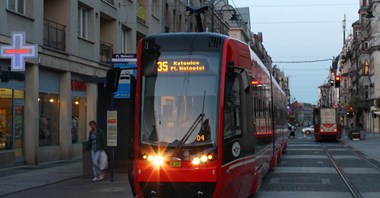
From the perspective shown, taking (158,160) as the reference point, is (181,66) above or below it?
above

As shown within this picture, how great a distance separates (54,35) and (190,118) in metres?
15.5

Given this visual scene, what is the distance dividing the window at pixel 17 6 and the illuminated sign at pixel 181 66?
1173 cm

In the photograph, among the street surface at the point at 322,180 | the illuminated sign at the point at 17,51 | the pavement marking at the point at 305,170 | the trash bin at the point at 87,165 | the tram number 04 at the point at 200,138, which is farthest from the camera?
the pavement marking at the point at 305,170


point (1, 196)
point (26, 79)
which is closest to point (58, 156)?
point (26, 79)

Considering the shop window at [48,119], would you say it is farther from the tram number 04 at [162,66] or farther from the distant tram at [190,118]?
the tram number 04 at [162,66]

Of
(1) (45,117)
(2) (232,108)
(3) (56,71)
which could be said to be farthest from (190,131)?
(3) (56,71)

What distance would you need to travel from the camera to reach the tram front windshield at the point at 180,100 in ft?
28.6

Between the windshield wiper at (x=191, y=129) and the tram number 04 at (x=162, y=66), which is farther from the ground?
the tram number 04 at (x=162, y=66)

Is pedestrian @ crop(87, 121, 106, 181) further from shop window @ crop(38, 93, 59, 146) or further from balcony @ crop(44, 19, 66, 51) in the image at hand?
balcony @ crop(44, 19, 66, 51)

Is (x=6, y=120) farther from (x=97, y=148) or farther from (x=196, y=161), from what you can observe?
(x=196, y=161)

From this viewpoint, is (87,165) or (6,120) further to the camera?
(6,120)

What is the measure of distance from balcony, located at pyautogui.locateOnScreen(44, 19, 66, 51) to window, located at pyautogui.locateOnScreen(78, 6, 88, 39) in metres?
1.85

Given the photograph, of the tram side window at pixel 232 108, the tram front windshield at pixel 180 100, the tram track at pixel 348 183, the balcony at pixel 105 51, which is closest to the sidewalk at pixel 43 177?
the tram front windshield at pixel 180 100

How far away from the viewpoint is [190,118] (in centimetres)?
879
